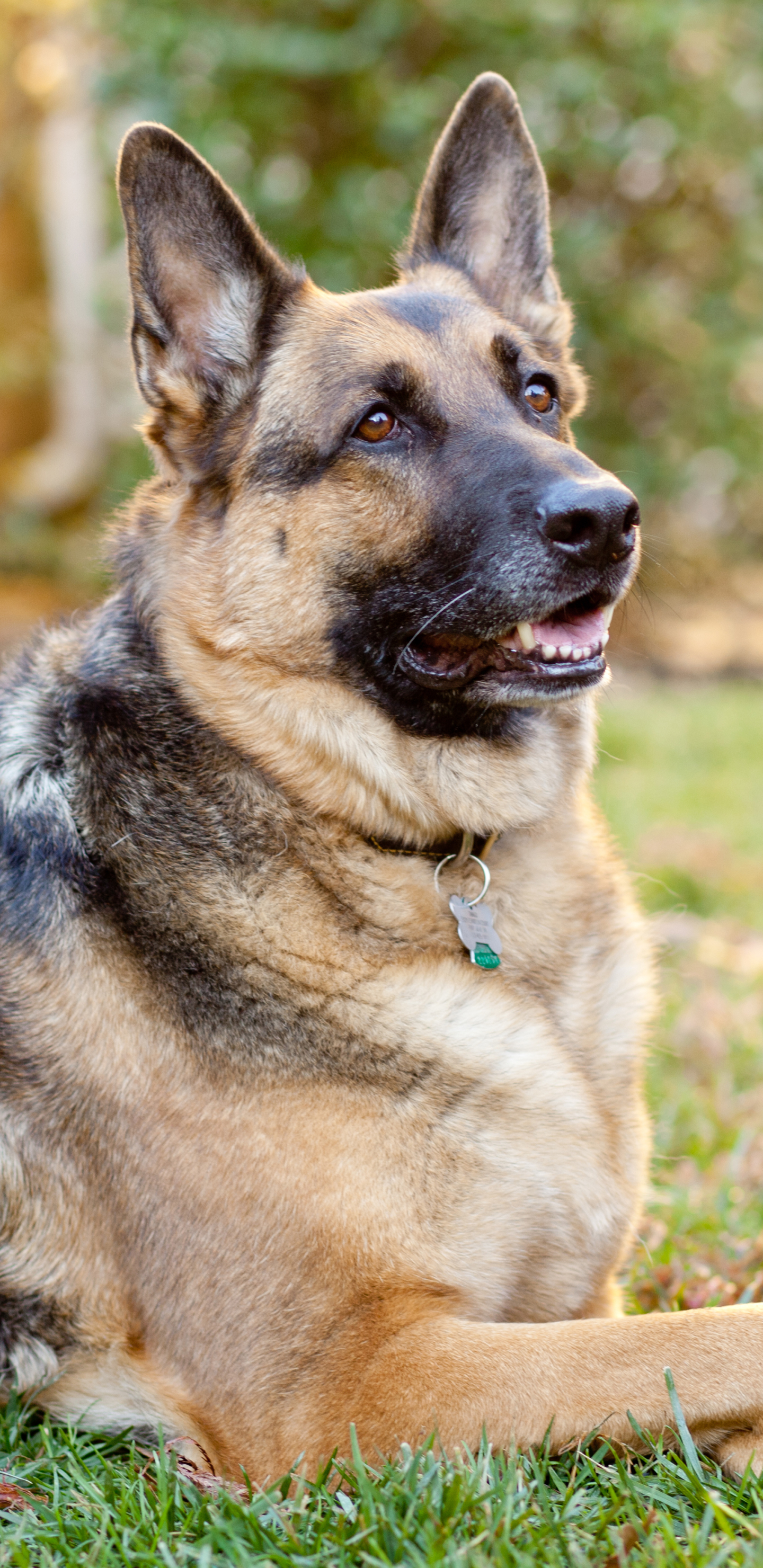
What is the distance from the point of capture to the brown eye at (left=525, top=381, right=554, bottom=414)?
3256 mm

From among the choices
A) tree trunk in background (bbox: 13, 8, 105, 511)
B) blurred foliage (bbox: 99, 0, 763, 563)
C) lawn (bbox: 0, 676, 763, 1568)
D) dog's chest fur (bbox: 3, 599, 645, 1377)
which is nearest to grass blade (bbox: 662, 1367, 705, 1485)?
lawn (bbox: 0, 676, 763, 1568)

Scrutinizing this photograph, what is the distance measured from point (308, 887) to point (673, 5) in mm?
9419

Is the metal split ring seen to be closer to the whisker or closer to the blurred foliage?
the whisker

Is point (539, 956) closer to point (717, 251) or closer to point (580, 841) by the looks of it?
point (580, 841)

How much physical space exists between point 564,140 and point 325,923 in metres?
9.66

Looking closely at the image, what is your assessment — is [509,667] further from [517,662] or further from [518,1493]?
[518,1493]

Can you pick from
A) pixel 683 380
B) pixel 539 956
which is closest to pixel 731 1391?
pixel 539 956

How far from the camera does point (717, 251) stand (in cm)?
1234

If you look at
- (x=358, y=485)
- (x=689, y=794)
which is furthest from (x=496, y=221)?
(x=689, y=794)

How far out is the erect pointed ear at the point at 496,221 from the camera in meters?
3.50

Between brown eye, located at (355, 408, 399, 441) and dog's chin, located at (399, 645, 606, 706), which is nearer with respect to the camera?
dog's chin, located at (399, 645, 606, 706)

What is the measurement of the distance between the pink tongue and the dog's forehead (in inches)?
22.2

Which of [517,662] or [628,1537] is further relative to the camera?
[517,662]

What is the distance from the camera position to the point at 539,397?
328cm
